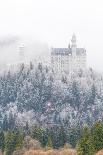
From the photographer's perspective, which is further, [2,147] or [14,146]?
[2,147]

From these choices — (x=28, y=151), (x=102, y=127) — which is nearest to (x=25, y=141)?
(x=28, y=151)

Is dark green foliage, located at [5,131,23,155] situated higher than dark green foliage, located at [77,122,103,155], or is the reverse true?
dark green foliage, located at [77,122,103,155]

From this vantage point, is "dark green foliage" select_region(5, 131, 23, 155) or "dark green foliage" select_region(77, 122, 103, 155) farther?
"dark green foliage" select_region(5, 131, 23, 155)

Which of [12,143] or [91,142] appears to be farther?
[12,143]

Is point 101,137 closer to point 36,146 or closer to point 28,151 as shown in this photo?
point 28,151

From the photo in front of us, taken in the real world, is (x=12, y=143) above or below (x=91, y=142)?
below

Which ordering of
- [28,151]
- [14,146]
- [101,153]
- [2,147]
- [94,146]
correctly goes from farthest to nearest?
[2,147] → [14,146] → [28,151] → [94,146] → [101,153]

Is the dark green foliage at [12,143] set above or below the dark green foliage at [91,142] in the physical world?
below

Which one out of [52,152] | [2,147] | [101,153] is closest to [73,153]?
[52,152]

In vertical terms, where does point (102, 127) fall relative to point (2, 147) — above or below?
above

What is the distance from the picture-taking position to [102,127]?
16412 centimetres

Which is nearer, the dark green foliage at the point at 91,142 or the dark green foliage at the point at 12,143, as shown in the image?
the dark green foliage at the point at 91,142

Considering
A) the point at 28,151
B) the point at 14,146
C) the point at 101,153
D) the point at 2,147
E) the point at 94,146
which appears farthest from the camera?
the point at 2,147

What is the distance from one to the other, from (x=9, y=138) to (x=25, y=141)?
18.7 ft
